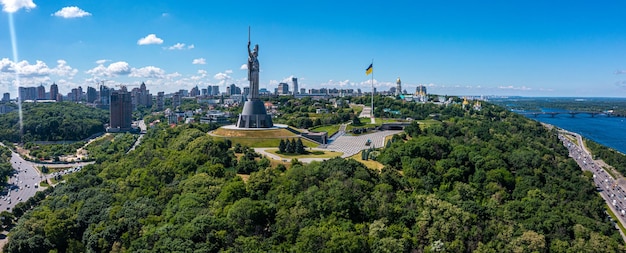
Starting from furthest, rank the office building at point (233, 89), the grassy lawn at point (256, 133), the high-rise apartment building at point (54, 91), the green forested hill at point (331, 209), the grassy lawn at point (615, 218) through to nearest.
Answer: the office building at point (233, 89) → the high-rise apartment building at point (54, 91) → the grassy lawn at point (256, 133) → the grassy lawn at point (615, 218) → the green forested hill at point (331, 209)

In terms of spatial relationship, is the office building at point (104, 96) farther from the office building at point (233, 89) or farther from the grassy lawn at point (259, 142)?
the grassy lawn at point (259, 142)

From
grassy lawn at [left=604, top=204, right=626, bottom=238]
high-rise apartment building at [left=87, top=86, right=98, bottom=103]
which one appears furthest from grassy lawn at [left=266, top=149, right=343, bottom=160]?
high-rise apartment building at [left=87, top=86, right=98, bottom=103]

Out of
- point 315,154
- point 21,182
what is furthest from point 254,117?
point 21,182

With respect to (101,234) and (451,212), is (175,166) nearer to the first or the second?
(101,234)

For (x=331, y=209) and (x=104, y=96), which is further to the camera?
(x=104, y=96)

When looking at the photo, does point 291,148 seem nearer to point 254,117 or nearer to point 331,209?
point 254,117

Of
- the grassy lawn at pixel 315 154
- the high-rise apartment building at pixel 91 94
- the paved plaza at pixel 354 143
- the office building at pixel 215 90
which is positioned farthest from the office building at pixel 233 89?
the grassy lawn at pixel 315 154

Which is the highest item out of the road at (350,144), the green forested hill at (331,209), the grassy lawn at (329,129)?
the grassy lawn at (329,129)

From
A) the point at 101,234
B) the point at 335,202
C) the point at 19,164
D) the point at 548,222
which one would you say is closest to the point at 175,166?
the point at 101,234
